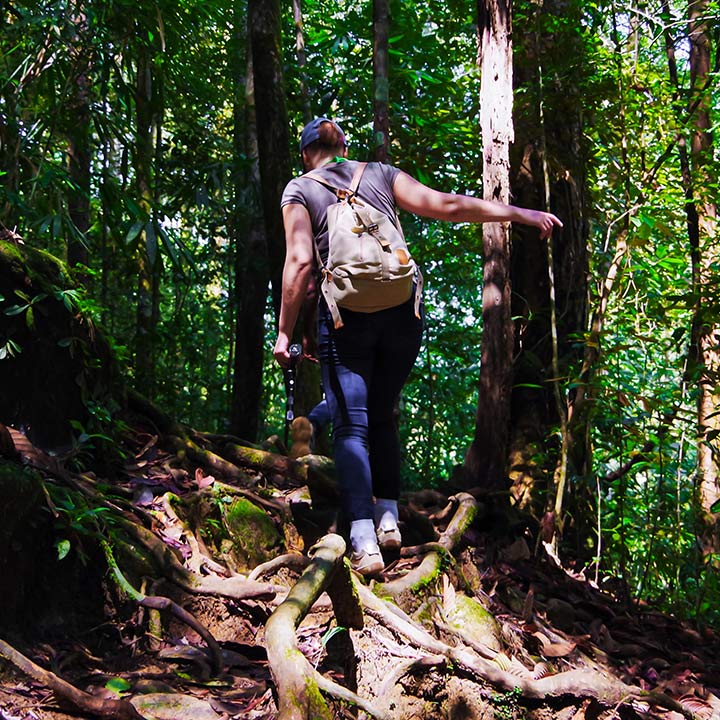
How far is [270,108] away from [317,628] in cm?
484

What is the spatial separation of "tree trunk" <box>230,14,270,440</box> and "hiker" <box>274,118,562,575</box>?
5.33 metres

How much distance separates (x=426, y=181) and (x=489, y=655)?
631cm

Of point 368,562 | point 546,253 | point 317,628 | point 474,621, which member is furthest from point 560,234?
point 317,628

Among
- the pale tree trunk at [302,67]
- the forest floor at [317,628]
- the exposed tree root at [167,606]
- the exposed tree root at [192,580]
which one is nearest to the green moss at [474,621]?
the forest floor at [317,628]

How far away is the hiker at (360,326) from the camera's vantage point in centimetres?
374

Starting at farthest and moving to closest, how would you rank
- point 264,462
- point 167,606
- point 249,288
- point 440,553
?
point 249,288
point 264,462
point 440,553
point 167,606

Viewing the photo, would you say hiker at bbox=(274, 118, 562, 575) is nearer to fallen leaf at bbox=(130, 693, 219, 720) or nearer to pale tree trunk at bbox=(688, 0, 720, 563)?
fallen leaf at bbox=(130, 693, 219, 720)

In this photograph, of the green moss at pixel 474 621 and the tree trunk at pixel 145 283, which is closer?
the green moss at pixel 474 621

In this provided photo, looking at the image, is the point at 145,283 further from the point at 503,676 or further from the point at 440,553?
the point at 503,676

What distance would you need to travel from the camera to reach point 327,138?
404 centimetres

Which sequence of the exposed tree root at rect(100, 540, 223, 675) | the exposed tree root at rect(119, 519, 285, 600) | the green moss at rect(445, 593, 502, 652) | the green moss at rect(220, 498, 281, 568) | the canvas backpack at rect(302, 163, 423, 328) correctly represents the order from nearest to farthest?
the exposed tree root at rect(100, 540, 223, 675), the exposed tree root at rect(119, 519, 285, 600), the canvas backpack at rect(302, 163, 423, 328), the green moss at rect(445, 593, 502, 652), the green moss at rect(220, 498, 281, 568)

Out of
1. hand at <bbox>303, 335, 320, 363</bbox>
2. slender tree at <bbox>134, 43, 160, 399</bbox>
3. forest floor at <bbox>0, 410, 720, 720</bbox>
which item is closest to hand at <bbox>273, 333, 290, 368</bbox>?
hand at <bbox>303, 335, 320, 363</bbox>

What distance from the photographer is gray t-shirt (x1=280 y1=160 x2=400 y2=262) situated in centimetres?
383

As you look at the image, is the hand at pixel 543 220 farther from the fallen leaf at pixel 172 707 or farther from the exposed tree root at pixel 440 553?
the fallen leaf at pixel 172 707
